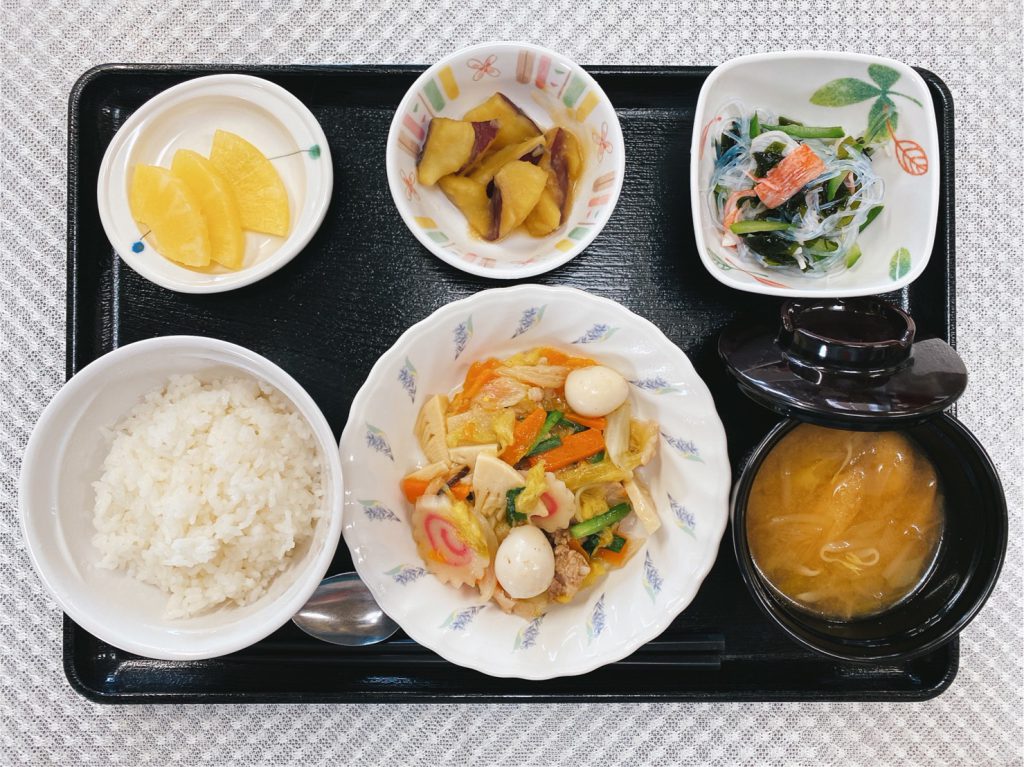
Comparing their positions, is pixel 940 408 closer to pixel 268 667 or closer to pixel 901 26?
pixel 901 26

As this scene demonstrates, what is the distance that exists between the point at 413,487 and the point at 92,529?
634 mm

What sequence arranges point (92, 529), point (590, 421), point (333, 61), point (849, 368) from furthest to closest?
point (333, 61) → point (590, 421) → point (92, 529) → point (849, 368)

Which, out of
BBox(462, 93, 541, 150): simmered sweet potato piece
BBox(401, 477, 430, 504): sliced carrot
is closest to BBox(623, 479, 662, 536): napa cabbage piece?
BBox(401, 477, 430, 504): sliced carrot

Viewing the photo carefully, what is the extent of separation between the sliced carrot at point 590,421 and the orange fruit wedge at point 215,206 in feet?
2.56

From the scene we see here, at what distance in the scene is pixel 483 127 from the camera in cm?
150

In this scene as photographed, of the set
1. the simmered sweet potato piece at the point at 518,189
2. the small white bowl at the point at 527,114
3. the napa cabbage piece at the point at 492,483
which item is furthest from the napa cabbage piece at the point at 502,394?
the simmered sweet potato piece at the point at 518,189

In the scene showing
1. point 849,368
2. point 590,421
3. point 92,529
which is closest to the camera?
point 849,368

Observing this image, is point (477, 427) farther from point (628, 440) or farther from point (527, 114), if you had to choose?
point (527, 114)

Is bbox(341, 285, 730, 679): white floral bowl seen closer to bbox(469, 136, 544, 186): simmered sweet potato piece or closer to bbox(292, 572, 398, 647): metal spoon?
bbox(292, 572, 398, 647): metal spoon

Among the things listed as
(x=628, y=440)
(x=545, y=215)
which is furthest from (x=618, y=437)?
(x=545, y=215)

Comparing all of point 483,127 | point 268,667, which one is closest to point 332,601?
point 268,667

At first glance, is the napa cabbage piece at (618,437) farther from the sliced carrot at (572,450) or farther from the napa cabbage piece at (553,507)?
the napa cabbage piece at (553,507)

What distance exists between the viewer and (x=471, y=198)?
1549mm

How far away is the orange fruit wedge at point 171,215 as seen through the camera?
150 centimetres
